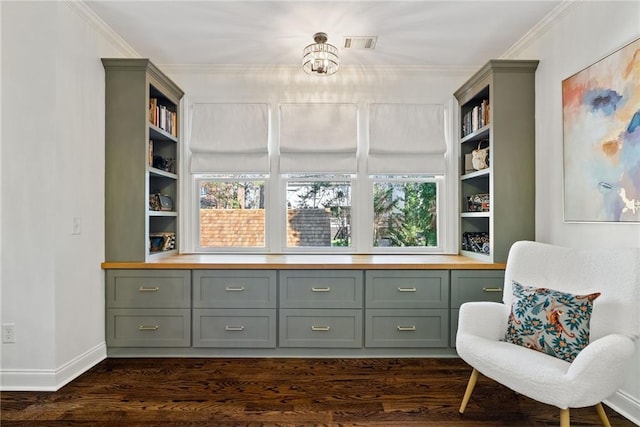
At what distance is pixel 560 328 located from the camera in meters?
1.94

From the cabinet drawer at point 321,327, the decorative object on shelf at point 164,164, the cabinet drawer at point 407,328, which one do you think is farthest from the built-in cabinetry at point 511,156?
the decorative object on shelf at point 164,164

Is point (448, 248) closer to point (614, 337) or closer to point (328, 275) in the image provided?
point (328, 275)

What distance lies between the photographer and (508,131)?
2.91 m

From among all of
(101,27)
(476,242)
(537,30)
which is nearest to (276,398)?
(476,242)

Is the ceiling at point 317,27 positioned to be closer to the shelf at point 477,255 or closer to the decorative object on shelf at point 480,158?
the decorative object on shelf at point 480,158

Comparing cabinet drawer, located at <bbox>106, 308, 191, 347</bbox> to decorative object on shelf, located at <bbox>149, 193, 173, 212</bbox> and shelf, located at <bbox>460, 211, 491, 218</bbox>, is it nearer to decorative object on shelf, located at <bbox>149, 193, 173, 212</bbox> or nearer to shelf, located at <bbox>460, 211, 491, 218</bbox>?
decorative object on shelf, located at <bbox>149, 193, 173, 212</bbox>

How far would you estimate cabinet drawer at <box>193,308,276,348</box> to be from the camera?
2902 millimetres

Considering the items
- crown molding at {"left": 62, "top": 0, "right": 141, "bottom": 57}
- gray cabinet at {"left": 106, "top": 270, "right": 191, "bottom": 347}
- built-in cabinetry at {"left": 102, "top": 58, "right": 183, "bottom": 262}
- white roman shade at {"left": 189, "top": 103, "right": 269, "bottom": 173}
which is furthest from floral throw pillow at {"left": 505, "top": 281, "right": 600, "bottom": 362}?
crown molding at {"left": 62, "top": 0, "right": 141, "bottom": 57}

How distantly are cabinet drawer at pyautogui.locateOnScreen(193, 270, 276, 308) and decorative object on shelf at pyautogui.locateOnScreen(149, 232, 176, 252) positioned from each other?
62 centimetres

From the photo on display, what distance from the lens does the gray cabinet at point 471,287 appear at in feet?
9.48

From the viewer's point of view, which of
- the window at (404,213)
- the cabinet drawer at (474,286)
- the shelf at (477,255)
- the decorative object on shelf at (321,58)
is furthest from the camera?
the window at (404,213)

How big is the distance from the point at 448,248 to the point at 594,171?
152cm

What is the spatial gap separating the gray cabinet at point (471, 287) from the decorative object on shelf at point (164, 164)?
262cm

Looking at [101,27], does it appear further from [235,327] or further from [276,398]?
[276,398]
